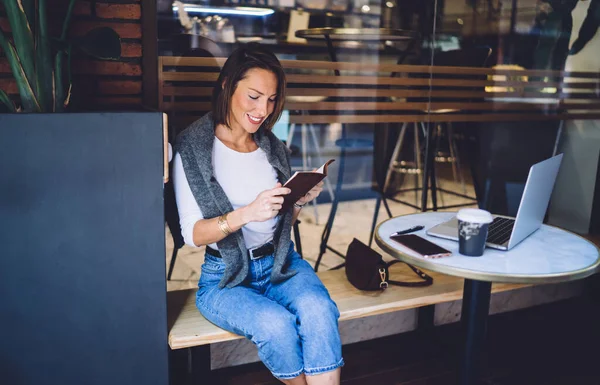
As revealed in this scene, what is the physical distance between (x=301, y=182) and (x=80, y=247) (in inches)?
26.9

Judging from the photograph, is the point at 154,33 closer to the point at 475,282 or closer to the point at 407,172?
the point at 475,282

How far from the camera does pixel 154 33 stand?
81.4 inches

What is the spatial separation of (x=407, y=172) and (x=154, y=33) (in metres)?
2.13

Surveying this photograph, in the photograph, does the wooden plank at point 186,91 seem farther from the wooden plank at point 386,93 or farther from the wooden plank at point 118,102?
the wooden plank at point 118,102

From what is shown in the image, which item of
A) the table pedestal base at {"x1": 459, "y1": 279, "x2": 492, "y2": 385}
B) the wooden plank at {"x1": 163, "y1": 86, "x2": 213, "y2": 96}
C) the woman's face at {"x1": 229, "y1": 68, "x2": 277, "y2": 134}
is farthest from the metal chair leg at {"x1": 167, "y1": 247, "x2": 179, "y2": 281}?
the table pedestal base at {"x1": 459, "y1": 279, "x2": 492, "y2": 385}

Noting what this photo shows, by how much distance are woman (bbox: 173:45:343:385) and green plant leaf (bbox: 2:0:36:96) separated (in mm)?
491

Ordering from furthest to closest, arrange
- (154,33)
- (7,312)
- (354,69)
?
(354,69), (154,33), (7,312)

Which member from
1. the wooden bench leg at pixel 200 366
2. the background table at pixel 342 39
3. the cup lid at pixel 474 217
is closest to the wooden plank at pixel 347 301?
the wooden bench leg at pixel 200 366

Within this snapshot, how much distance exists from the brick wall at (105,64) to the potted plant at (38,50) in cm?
20

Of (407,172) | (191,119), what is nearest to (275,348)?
(191,119)

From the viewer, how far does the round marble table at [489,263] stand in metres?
1.47

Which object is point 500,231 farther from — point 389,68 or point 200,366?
point 389,68

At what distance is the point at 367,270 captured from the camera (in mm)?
2021

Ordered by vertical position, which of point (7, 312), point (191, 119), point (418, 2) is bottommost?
point (7, 312)
